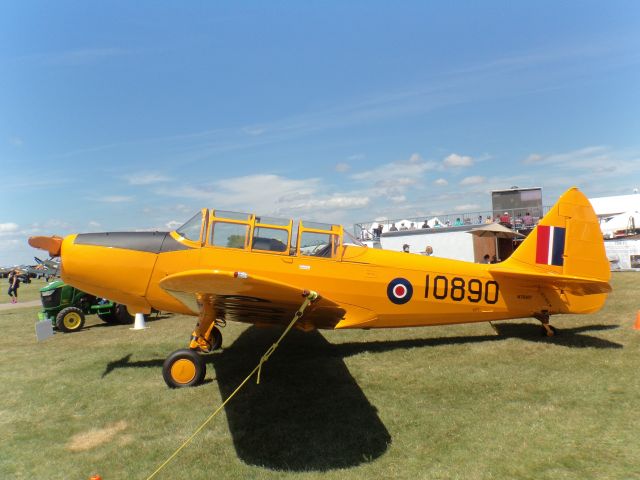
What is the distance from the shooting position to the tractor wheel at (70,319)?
34.0 feet

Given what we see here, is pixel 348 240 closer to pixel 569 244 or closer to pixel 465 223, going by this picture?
pixel 569 244

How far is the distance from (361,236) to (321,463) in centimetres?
2322

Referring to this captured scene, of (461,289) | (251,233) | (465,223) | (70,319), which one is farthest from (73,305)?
(465,223)

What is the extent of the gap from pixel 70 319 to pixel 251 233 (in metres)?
7.16

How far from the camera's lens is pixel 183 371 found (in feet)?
18.2

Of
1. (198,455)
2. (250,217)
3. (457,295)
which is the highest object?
(250,217)

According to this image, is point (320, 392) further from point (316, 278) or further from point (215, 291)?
point (215, 291)

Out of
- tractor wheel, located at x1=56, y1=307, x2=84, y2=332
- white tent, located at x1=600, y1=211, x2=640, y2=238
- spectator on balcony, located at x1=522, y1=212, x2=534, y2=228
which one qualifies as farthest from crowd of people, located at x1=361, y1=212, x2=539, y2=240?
tractor wheel, located at x1=56, y1=307, x2=84, y2=332

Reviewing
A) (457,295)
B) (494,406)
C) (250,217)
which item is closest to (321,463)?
(494,406)

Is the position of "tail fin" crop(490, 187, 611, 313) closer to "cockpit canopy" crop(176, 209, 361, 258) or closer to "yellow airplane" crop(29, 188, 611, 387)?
"yellow airplane" crop(29, 188, 611, 387)

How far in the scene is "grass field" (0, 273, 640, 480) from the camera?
3.60 m

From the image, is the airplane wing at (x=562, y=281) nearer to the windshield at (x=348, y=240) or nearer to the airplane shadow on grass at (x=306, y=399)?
the airplane shadow on grass at (x=306, y=399)

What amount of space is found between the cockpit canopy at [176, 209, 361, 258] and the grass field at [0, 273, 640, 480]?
1.79 m

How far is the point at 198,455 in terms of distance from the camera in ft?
A: 12.6
